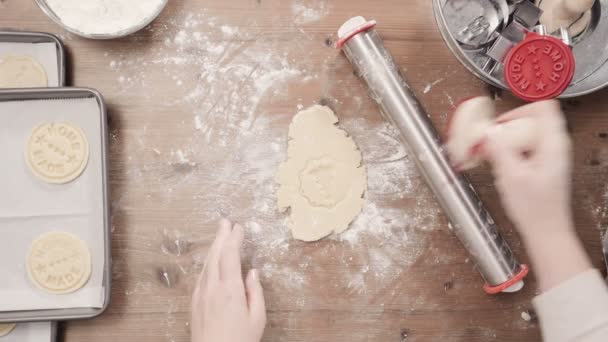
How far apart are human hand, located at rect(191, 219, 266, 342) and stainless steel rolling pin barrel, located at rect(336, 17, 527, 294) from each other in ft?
1.28

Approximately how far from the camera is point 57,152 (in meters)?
1.01

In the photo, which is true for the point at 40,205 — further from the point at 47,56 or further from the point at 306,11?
the point at 306,11

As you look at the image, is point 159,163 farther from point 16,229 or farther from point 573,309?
point 573,309

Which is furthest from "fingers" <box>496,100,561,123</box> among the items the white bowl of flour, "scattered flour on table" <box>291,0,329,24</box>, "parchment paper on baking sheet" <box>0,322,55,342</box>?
"parchment paper on baking sheet" <box>0,322,55,342</box>

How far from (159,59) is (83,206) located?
329 mm

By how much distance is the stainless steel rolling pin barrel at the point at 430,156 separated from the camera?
1019 mm

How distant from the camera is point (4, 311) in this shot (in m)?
0.99

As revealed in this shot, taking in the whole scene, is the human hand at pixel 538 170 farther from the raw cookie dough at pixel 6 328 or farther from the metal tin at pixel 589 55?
the raw cookie dough at pixel 6 328

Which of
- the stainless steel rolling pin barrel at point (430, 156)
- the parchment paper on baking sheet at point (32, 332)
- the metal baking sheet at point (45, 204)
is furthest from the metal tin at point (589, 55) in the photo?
the parchment paper on baking sheet at point (32, 332)

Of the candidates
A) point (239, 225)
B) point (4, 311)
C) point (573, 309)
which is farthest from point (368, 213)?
point (4, 311)

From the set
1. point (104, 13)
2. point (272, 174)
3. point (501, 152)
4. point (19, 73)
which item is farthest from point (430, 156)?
point (19, 73)

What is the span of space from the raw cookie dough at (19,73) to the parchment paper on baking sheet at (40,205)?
0.04 meters

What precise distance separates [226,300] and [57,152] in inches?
17.2

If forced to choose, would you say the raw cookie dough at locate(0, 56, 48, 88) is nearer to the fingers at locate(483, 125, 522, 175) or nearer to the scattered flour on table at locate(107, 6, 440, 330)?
the scattered flour on table at locate(107, 6, 440, 330)
